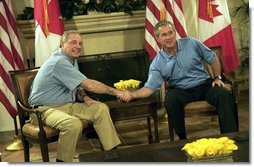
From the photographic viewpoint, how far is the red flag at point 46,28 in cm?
354

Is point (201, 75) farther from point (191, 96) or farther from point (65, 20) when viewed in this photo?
point (65, 20)

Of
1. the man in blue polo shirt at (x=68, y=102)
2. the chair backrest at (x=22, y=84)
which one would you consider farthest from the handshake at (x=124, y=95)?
the chair backrest at (x=22, y=84)

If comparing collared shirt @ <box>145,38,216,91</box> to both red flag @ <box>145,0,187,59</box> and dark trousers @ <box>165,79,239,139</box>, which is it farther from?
red flag @ <box>145,0,187,59</box>

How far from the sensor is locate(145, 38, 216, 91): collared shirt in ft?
9.29

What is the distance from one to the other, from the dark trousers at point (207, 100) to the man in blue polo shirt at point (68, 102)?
1.16ft

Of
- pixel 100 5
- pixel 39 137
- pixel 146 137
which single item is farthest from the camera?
A: pixel 100 5

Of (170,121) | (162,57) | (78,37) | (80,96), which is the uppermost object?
(78,37)

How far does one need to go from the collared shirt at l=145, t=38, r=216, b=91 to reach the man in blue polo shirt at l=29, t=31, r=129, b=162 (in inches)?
12.7

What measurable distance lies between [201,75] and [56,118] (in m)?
1.08

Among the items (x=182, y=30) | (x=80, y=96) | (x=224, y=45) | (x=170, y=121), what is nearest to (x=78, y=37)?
(x=80, y=96)

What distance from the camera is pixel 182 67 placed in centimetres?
283

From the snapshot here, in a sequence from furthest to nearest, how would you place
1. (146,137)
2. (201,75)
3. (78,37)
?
(146,137)
(201,75)
(78,37)

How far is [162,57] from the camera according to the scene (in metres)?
2.86

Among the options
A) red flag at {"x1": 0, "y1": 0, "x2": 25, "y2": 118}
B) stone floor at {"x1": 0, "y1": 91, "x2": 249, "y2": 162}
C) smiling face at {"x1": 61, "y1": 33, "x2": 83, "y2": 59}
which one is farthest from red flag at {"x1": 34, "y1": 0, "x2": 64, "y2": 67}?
smiling face at {"x1": 61, "y1": 33, "x2": 83, "y2": 59}
